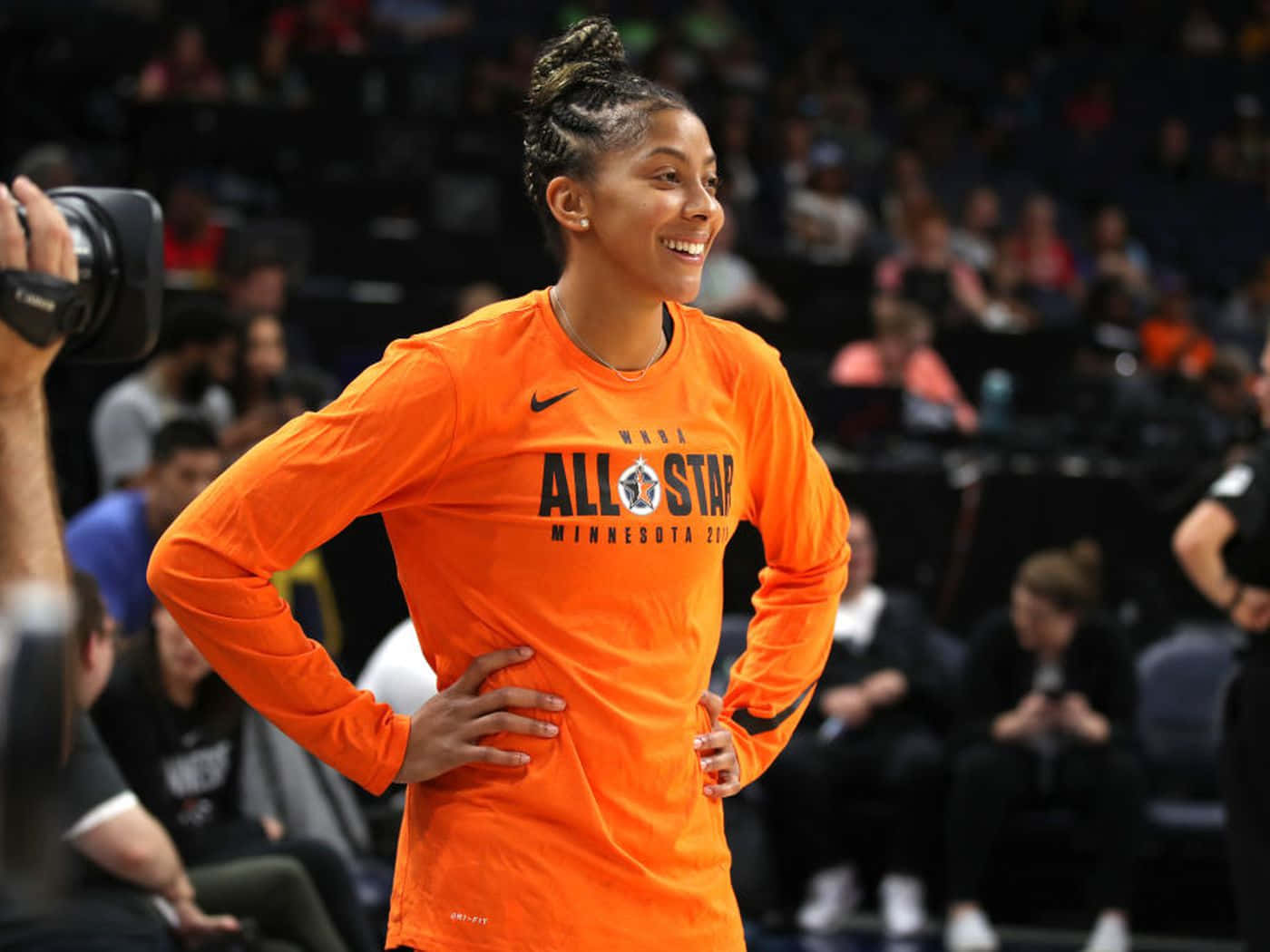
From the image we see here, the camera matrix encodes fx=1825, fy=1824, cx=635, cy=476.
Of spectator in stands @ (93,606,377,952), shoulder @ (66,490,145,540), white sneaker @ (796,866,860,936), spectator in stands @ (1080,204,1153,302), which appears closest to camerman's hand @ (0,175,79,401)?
spectator in stands @ (93,606,377,952)

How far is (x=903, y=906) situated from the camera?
5.56 m

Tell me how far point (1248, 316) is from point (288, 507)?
9.76 meters

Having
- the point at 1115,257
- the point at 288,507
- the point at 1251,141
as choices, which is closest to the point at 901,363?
the point at 1115,257

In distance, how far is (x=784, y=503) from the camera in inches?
98.6

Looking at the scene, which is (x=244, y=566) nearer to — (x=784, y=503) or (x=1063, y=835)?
(x=784, y=503)

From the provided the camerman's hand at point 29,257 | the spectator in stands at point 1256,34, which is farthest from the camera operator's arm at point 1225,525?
the spectator in stands at point 1256,34

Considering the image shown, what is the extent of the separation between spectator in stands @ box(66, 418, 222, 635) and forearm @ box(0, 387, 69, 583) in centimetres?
306

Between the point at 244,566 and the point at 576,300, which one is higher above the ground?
the point at 576,300

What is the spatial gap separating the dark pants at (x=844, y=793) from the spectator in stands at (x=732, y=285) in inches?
121

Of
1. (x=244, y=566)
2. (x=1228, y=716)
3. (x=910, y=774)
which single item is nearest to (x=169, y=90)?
(x=910, y=774)

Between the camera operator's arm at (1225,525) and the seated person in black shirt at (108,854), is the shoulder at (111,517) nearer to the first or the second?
the seated person in black shirt at (108,854)

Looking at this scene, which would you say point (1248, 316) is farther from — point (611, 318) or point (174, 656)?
point (611, 318)

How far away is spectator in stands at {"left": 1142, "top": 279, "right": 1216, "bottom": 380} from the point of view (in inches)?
377

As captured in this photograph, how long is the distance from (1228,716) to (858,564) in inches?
78.3
